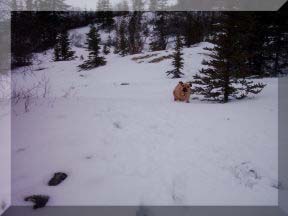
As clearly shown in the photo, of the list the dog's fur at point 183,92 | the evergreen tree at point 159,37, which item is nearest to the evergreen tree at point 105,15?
the evergreen tree at point 159,37

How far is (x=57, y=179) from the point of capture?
412 cm

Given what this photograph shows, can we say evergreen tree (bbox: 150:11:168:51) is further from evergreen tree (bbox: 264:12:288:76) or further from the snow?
the snow

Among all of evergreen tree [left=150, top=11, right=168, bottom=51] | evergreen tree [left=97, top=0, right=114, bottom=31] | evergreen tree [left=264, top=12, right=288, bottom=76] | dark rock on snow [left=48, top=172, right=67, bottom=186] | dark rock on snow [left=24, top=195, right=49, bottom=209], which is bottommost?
dark rock on snow [left=24, top=195, right=49, bottom=209]

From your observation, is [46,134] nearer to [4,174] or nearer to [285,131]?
[4,174]

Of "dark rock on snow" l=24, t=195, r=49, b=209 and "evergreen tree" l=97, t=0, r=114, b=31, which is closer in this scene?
"dark rock on snow" l=24, t=195, r=49, b=209

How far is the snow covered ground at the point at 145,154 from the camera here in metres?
3.95

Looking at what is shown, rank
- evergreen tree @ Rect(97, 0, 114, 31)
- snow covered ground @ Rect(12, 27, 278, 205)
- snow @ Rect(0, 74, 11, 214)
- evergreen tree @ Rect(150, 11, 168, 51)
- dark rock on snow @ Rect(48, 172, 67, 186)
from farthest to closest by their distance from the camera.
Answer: evergreen tree @ Rect(97, 0, 114, 31), evergreen tree @ Rect(150, 11, 168, 51), dark rock on snow @ Rect(48, 172, 67, 186), snow covered ground @ Rect(12, 27, 278, 205), snow @ Rect(0, 74, 11, 214)

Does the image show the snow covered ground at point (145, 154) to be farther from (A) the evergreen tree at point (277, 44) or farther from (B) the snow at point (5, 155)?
(A) the evergreen tree at point (277, 44)

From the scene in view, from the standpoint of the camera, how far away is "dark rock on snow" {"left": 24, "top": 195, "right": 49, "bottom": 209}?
3.67 meters

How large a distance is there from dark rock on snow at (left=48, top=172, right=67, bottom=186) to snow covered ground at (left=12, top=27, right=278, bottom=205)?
0.08 m

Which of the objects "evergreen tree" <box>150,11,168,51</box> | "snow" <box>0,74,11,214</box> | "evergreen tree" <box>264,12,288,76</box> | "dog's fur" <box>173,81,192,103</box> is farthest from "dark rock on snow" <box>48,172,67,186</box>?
"evergreen tree" <box>150,11,168,51</box>

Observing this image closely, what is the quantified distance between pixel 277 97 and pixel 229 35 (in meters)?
2.66

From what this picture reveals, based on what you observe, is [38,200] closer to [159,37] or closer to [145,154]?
[145,154]

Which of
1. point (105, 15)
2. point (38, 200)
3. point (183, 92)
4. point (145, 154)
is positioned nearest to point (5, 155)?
point (38, 200)
